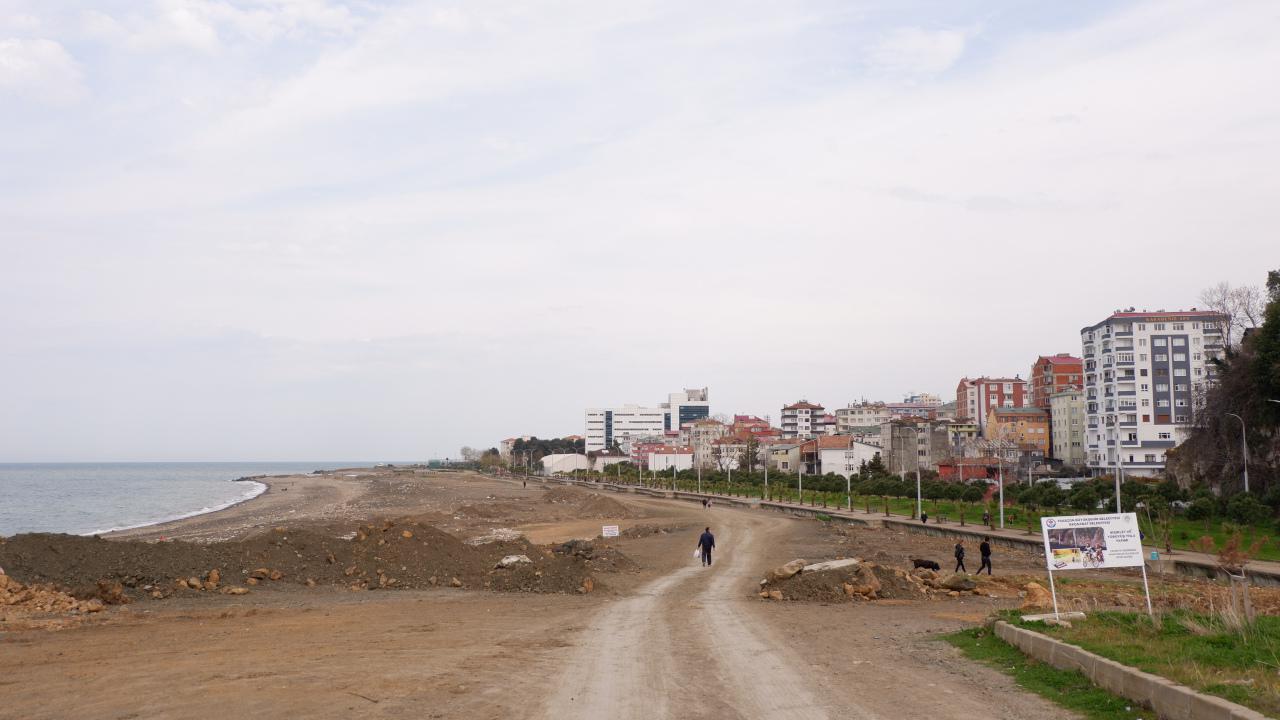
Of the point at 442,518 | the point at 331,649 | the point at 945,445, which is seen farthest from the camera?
the point at 945,445

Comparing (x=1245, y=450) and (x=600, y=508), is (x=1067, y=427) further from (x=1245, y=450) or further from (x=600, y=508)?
(x=1245, y=450)

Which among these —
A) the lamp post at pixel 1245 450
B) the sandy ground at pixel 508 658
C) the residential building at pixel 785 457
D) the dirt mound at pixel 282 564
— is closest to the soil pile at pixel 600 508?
the lamp post at pixel 1245 450

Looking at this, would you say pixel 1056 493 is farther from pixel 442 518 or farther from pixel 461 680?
pixel 461 680

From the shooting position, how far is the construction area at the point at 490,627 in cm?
1181

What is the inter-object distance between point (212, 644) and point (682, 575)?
16351mm

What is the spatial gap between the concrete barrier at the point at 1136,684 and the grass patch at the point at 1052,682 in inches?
3.9

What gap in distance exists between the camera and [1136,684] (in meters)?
10.1

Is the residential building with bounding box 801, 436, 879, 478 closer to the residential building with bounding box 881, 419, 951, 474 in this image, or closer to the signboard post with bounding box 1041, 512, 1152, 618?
the residential building with bounding box 881, 419, 951, 474

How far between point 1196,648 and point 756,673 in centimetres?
561

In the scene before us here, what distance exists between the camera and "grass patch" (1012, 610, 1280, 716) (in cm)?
916

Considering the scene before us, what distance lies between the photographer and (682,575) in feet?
98.8

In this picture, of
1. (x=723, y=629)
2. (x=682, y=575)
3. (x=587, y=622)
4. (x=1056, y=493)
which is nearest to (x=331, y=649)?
(x=587, y=622)

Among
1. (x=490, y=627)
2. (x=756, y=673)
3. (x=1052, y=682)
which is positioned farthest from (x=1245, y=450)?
(x=756, y=673)

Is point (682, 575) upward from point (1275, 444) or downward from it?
downward
